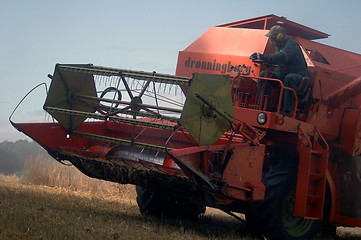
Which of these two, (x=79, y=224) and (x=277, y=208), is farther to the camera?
(x=277, y=208)

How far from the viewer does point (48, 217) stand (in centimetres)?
544

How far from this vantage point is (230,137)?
5.77 metres

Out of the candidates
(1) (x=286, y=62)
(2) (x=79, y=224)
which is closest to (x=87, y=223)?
(2) (x=79, y=224)

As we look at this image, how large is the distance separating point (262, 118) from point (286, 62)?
1064 mm

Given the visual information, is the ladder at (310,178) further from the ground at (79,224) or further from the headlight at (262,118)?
the ground at (79,224)

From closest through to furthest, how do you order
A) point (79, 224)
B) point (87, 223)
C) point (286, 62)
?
point (79, 224)
point (87, 223)
point (286, 62)

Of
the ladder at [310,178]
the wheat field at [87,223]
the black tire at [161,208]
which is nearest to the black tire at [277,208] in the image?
the ladder at [310,178]

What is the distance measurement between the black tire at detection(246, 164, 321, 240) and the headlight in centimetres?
60

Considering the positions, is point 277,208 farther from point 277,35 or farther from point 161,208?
point 277,35

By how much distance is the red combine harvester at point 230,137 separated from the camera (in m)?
5.73

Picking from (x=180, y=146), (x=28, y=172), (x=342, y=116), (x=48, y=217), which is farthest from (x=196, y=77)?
(x=28, y=172)

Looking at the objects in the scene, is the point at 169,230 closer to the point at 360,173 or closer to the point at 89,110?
the point at 89,110

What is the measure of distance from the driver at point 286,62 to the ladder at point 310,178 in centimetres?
49

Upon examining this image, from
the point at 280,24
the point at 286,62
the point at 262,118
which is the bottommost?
the point at 262,118
